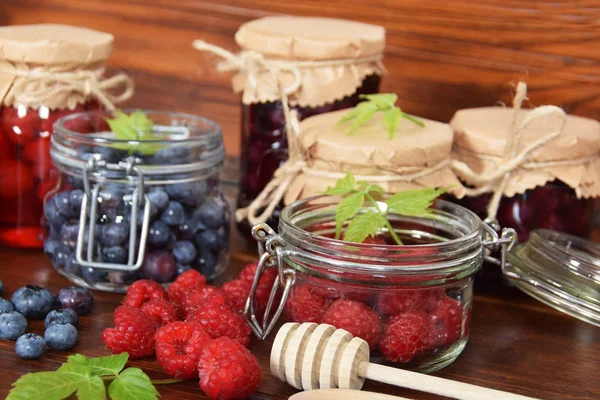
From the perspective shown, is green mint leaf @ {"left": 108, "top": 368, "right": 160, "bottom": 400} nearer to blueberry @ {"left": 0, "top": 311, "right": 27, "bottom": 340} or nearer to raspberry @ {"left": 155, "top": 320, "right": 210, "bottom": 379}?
raspberry @ {"left": 155, "top": 320, "right": 210, "bottom": 379}

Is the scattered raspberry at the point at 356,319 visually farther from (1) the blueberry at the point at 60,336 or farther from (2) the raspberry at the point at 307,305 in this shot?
(1) the blueberry at the point at 60,336

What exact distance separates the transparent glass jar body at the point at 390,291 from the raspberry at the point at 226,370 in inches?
3.7

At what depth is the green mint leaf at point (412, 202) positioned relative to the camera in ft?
2.66

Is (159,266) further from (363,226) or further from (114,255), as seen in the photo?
(363,226)

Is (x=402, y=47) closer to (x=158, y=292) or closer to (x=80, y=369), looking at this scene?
(x=158, y=292)

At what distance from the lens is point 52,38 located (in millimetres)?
963

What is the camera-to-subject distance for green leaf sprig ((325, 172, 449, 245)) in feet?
2.60

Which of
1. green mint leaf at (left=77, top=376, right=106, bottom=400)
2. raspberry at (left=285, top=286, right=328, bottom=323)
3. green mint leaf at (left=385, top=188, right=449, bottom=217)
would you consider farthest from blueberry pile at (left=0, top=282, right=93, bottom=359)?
green mint leaf at (left=385, top=188, right=449, bottom=217)

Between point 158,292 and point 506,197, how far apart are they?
397mm

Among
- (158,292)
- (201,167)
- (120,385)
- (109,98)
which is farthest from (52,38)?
(120,385)

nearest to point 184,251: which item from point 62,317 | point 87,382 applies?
point 62,317

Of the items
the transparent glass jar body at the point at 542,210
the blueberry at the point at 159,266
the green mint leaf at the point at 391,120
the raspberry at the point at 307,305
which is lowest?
the blueberry at the point at 159,266

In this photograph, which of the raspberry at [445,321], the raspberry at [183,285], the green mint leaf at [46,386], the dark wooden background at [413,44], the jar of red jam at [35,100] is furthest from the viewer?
the dark wooden background at [413,44]

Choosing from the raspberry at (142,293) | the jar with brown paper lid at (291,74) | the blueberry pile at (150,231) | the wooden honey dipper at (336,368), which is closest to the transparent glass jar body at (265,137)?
the jar with brown paper lid at (291,74)
